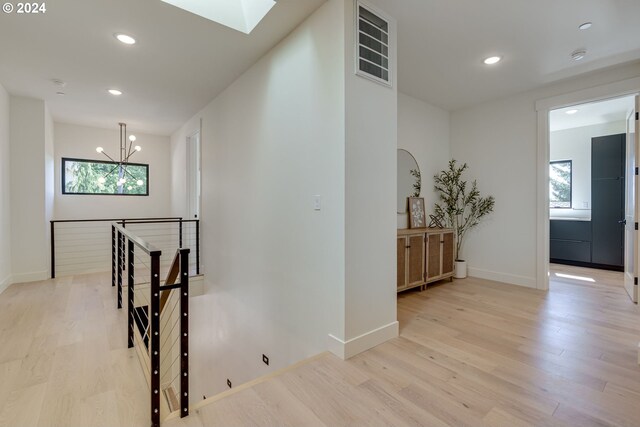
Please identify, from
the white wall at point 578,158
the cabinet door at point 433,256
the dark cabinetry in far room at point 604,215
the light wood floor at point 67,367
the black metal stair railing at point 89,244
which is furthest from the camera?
Result: the white wall at point 578,158

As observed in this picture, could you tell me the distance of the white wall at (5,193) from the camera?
12.8ft

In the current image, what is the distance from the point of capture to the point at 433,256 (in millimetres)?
4082

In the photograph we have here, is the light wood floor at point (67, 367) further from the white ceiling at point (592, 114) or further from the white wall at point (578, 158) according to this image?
the white wall at point (578, 158)

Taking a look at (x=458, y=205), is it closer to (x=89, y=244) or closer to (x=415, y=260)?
(x=415, y=260)

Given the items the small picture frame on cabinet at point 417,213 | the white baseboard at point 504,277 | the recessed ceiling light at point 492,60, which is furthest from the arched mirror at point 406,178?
the white baseboard at point 504,277

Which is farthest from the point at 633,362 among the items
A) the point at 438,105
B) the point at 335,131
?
the point at 438,105

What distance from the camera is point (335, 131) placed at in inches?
88.9

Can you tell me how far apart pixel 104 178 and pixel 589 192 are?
9.40m

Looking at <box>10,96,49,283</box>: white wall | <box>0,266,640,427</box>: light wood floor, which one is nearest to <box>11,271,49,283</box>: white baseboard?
<box>10,96,49,283</box>: white wall

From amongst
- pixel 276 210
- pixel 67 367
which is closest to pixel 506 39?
pixel 276 210

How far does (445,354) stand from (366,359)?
0.61 metres

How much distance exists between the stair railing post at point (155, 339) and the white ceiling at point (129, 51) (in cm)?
210

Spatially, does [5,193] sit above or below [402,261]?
above

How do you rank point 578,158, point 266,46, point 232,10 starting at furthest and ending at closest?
point 578,158
point 266,46
point 232,10
